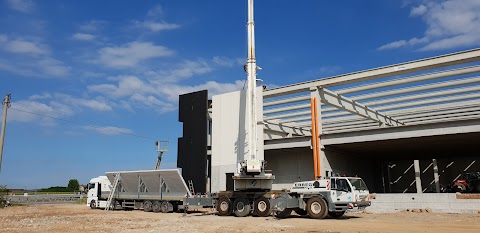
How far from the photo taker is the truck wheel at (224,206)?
74.9 feet

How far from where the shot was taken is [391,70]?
25641mm

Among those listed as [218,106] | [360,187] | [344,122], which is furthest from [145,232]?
[344,122]

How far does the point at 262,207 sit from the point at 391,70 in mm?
12191

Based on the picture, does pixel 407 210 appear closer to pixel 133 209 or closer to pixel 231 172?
pixel 231 172

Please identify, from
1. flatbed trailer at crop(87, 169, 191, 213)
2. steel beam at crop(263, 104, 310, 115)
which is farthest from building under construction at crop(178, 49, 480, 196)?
flatbed trailer at crop(87, 169, 191, 213)

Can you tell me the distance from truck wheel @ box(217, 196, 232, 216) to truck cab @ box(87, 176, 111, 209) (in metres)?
11.9

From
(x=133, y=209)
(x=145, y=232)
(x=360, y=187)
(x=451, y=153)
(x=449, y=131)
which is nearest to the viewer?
(x=145, y=232)

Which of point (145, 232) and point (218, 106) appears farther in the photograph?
point (218, 106)

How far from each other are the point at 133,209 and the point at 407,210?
18925mm

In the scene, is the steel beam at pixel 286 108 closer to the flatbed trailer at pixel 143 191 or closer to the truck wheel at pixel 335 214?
the flatbed trailer at pixel 143 191

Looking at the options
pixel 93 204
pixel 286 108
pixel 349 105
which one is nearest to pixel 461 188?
pixel 349 105

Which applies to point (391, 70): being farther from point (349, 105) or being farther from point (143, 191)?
point (143, 191)

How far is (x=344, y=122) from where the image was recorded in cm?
3966

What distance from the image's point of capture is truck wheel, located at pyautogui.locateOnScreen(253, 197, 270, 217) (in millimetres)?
21688
